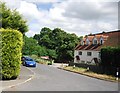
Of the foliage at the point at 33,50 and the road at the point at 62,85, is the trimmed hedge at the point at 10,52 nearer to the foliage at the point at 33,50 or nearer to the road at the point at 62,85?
the road at the point at 62,85

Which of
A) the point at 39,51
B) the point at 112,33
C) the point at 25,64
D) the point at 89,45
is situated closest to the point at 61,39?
the point at 39,51

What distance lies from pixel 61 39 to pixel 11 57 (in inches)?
2305

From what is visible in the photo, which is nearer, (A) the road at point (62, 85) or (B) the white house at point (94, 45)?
(A) the road at point (62, 85)

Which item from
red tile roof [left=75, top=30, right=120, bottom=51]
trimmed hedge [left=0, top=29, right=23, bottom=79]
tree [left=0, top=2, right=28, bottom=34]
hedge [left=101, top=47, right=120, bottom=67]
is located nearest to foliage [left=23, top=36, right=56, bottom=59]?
red tile roof [left=75, top=30, right=120, bottom=51]

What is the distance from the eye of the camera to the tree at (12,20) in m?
32.8

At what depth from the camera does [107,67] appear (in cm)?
3625

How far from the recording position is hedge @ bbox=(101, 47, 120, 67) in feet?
114

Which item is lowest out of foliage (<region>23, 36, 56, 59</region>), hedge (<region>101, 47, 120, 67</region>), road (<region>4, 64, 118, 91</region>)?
road (<region>4, 64, 118, 91</region>)

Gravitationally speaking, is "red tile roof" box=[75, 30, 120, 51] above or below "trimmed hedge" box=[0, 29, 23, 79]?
above

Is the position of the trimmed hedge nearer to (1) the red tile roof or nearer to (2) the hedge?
(2) the hedge

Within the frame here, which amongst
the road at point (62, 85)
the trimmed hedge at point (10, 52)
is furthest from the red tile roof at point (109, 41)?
the trimmed hedge at point (10, 52)

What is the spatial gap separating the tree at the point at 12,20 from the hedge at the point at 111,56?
11324mm

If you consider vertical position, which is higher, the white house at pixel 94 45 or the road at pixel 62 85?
the white house at pixel 94 45

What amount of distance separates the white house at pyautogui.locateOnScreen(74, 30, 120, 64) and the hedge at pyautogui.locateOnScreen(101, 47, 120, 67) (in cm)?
1441
